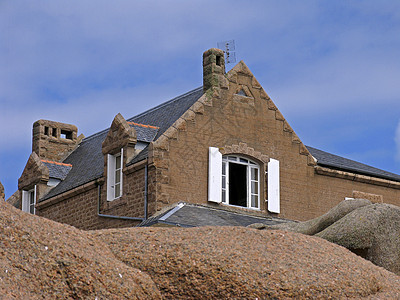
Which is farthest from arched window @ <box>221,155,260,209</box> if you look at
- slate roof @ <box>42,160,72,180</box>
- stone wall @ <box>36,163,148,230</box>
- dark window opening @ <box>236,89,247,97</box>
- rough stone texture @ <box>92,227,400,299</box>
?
rough stone texture @ <box>92,227,400,299</box>

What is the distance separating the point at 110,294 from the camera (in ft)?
23.2

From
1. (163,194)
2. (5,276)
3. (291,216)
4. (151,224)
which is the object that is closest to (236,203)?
(291,216)

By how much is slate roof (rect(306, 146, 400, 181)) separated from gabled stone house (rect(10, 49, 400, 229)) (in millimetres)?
57

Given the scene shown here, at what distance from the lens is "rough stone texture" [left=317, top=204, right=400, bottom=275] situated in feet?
32.0

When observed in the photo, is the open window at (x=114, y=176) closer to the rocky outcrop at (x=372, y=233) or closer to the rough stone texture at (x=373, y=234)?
the rocky outcrop at (x=372, y=233)

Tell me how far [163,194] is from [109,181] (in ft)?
8.70

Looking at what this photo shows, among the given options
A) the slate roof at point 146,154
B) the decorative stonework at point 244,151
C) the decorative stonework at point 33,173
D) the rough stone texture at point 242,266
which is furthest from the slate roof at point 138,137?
the rough stone texture at point 242,266

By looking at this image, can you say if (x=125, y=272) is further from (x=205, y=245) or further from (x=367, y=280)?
(x=367, y=280)

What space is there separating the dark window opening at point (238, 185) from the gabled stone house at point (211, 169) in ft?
0.11

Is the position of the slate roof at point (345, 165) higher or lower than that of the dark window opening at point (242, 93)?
lower

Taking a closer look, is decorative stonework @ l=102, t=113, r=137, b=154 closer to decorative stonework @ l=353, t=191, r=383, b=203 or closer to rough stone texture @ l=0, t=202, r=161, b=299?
decorative stonework @ l=353, t=191, r=383, b=203

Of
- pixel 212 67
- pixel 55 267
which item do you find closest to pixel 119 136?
pixel 212 67

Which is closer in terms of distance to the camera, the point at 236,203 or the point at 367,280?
the point at 367,280

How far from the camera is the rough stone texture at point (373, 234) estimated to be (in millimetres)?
9742
